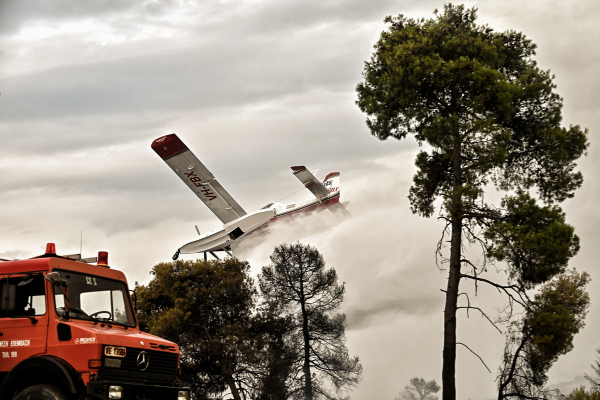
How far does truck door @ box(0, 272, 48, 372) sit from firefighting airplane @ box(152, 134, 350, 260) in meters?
25.7

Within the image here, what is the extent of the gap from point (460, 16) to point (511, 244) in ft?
27.0

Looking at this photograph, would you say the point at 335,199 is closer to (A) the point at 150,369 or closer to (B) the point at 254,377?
(B) the point at 254,377

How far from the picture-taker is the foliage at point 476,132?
17.6 meters

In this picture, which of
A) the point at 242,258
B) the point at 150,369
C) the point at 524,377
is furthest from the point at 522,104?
the point at 242,258

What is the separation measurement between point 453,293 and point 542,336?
2.81 m

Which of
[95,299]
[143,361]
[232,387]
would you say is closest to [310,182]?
[232,387]

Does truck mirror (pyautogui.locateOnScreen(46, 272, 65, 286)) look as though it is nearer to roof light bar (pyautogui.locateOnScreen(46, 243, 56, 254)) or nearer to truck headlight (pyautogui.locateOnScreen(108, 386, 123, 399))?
roof light bar (pyautogui.locateOnScreen(46, 243, 56, 254))

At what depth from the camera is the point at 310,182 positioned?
3588cm

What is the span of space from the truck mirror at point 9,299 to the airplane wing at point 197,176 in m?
25.3

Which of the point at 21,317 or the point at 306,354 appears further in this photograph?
the point at 306,354

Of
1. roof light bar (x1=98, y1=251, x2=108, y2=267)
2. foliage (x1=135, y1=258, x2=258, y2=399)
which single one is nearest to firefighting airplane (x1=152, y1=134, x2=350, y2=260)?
foliage (x1=135, y1=258, x2=258, y2=399)

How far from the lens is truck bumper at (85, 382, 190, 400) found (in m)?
8.52

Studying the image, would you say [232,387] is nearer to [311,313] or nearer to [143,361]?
[311,313]

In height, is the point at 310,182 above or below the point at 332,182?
below
